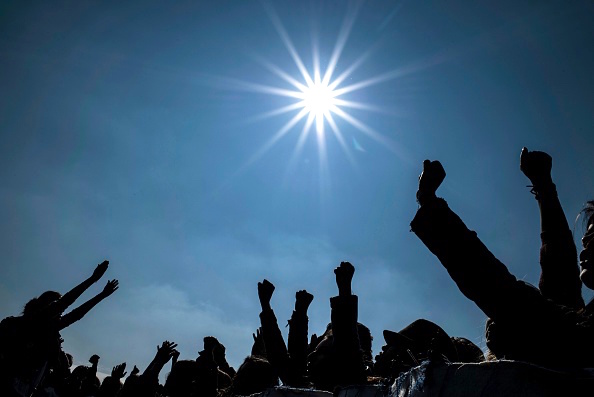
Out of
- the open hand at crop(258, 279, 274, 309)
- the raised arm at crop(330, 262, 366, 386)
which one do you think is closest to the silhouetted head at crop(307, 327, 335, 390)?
the raised arm at crop(330, 262, 366, 386)

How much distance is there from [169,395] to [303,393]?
489 cm

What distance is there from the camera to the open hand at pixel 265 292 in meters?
8.70

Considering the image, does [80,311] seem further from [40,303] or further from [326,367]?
[326,367]

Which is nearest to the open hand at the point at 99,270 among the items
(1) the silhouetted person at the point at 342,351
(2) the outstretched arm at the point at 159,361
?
(2) the outstretched arm at the point at 159,361

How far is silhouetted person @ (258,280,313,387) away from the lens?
6992 mm

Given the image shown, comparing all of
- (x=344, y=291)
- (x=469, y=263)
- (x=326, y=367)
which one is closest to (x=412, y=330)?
→ (x=344, y=291)

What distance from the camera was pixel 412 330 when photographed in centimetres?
678

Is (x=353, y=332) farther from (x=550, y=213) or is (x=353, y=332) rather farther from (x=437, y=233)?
(x=550, y=213)

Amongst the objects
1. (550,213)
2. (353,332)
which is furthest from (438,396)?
(550,213)

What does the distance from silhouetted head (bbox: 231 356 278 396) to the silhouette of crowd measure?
21 mm

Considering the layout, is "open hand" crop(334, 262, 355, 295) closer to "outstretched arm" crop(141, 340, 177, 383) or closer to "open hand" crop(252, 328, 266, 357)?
"outstretched arm" crop(141, 340, 177, 383)

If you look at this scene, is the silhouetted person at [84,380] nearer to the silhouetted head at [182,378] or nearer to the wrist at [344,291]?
the silhouetted head at [182,378]

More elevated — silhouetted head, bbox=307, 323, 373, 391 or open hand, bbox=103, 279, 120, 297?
open hand, bbox=103, 279, 120, 297

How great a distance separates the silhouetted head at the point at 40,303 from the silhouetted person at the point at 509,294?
5.32 meters
